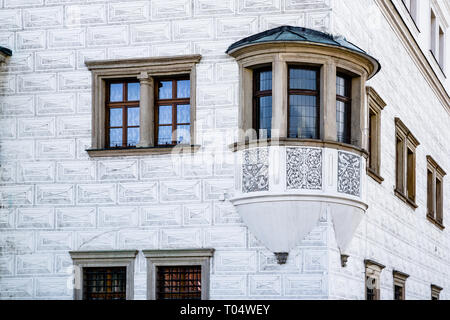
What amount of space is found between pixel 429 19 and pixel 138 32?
13.4 m

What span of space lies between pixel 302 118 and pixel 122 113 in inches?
146

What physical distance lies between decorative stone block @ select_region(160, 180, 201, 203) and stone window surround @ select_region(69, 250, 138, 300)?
4.03 feet

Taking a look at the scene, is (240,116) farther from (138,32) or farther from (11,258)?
(11,258)

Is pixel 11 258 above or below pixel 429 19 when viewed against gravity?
below

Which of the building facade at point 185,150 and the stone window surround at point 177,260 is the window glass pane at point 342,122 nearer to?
the building facade at point 185,150

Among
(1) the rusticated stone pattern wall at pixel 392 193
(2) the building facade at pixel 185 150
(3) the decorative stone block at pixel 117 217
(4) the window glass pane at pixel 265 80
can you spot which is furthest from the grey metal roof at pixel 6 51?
(1) the rusticated stone pattern wall at pixel 392 193

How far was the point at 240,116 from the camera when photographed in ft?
65.7

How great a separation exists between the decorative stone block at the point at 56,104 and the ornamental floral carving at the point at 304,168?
4.63 m

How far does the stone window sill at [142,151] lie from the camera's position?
802 inches

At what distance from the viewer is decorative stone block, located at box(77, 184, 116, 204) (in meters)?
20.7

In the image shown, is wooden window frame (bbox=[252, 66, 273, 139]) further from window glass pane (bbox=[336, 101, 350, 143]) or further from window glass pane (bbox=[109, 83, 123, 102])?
window glass pane (bbox=[109, 83, 123, 102])

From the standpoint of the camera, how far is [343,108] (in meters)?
20.6

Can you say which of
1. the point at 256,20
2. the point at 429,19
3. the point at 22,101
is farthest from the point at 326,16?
Result: the point at 429,19
